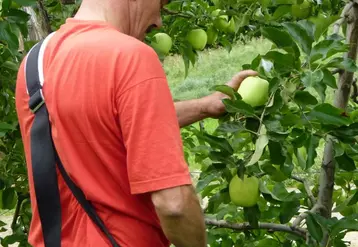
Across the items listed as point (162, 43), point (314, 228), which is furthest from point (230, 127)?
point (162, 43)

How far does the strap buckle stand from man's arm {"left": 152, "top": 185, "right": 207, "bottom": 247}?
0.24 metres

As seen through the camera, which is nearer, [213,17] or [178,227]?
[178,227]

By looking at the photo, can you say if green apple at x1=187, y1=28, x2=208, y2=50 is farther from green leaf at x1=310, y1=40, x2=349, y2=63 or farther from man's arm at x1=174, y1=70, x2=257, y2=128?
green leaf at x1=310, y1=40, x2=349, y2=63

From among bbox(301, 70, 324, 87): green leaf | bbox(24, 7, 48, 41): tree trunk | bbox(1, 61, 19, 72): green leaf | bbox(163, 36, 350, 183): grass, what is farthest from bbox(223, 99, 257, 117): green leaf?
bbox(163, 36, 350, 183): grass

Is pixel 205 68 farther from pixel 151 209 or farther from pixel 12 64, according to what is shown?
pixel 151 209

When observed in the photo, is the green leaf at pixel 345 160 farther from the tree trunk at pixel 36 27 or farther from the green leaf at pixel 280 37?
the tree trunk at pixel 36 27

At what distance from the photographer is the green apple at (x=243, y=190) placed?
147cm

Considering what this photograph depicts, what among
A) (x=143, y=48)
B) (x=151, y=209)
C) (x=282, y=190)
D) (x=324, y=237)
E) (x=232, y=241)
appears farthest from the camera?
(x=232, y=241)

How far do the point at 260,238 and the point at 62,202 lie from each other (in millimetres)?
757

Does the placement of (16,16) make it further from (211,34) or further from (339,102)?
(339,102)

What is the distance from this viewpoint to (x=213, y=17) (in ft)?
6.44

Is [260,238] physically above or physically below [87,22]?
below

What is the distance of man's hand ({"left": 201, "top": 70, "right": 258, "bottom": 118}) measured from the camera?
1458mm

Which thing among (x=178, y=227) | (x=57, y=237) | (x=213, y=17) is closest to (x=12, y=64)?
(x=213, y=17)
